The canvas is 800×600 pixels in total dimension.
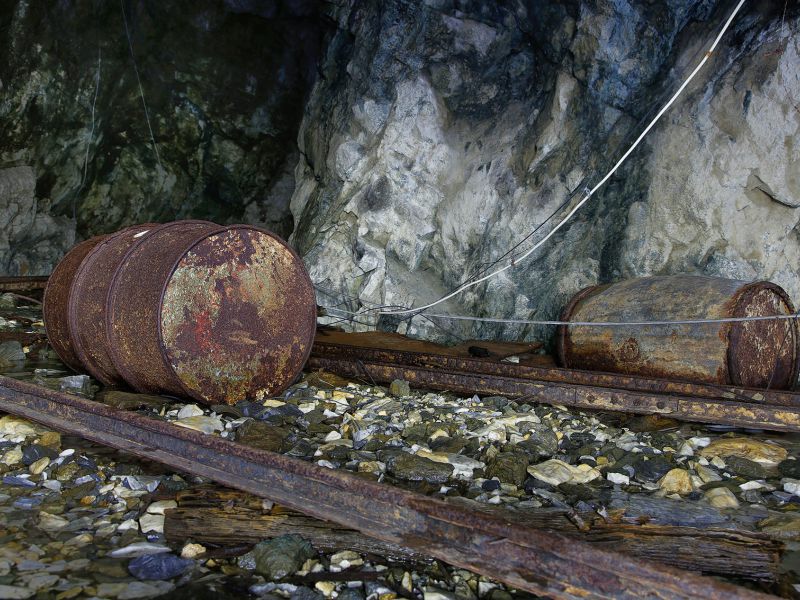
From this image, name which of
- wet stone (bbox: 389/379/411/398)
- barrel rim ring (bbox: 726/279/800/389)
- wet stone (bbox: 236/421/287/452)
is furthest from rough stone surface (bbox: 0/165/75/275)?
barrel rim ring (bbox: 726/279/800/389)

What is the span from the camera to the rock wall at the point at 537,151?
593 cm

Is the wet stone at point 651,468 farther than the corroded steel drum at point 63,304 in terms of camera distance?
No

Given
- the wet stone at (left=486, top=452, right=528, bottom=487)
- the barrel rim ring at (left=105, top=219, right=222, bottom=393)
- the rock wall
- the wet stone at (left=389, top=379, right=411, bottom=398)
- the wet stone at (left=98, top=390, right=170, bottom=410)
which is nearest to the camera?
the wet stone at (left=486, top=452, right=528, bottom=487)

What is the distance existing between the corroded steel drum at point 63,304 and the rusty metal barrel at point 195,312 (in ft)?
0.90

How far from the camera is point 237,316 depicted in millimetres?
4250

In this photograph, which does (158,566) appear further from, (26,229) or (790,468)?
(26,229)

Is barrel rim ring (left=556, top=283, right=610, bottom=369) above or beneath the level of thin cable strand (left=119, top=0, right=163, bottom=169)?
beneath

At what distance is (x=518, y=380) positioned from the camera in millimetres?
4594

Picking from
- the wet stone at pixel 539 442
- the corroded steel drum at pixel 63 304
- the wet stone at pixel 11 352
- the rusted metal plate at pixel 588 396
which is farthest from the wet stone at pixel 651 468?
the wet stone at pixel 11 352

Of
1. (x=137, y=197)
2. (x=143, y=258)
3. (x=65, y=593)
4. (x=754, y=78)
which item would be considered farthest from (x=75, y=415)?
(x=137, y=197)

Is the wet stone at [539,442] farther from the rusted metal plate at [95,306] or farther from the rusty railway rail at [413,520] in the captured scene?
the rusted metal plate at [95,306]

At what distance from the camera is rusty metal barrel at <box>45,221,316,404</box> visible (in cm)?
403

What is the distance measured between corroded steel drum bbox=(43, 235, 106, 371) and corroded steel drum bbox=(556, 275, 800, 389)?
4.12 m

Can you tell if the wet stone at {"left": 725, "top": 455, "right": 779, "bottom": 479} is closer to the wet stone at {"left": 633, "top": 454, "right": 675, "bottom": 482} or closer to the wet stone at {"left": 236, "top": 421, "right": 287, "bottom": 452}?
the wet stone at {"left": 633, "top": 454, "right": 675, "bottom": 482}
